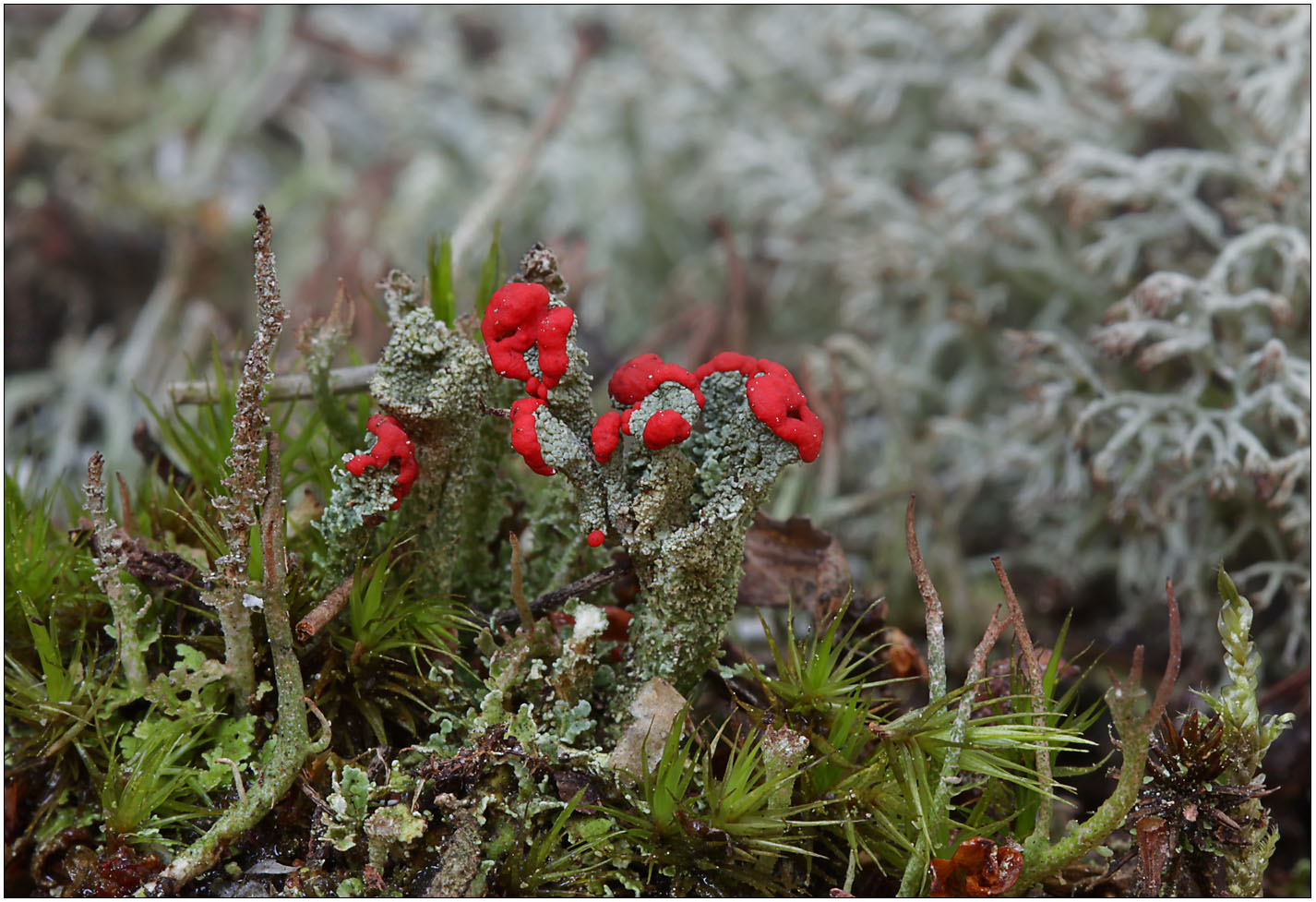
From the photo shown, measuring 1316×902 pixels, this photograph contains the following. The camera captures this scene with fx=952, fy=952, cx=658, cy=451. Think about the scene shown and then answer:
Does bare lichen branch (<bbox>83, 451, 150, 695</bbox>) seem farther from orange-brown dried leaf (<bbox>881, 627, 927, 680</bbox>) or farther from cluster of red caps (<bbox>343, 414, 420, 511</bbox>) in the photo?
orange-brown dried leaf (<bbox>881, 627, 927, 680</bbox>)

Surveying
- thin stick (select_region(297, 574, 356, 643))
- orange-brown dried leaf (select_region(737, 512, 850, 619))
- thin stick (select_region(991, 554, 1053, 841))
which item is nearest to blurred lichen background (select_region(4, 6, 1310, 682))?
orange-brown dried leaf (select_region(737, 512, 850, 619))

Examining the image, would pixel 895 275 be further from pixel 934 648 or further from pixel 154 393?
pixel 154 393

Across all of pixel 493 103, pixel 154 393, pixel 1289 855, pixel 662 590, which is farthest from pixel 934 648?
pixel 493 103

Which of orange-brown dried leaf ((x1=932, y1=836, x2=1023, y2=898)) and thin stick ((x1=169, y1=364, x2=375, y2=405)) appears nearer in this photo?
orange-brown dried leaf ((x1=932, y1=836, x2=1023, y2=898))

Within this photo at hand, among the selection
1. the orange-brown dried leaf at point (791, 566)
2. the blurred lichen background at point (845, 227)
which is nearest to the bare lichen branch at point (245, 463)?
the blurred lichen background at point (845, 227)

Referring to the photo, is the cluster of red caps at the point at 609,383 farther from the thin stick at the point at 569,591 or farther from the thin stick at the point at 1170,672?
the thin stick at the point at 1170,672
